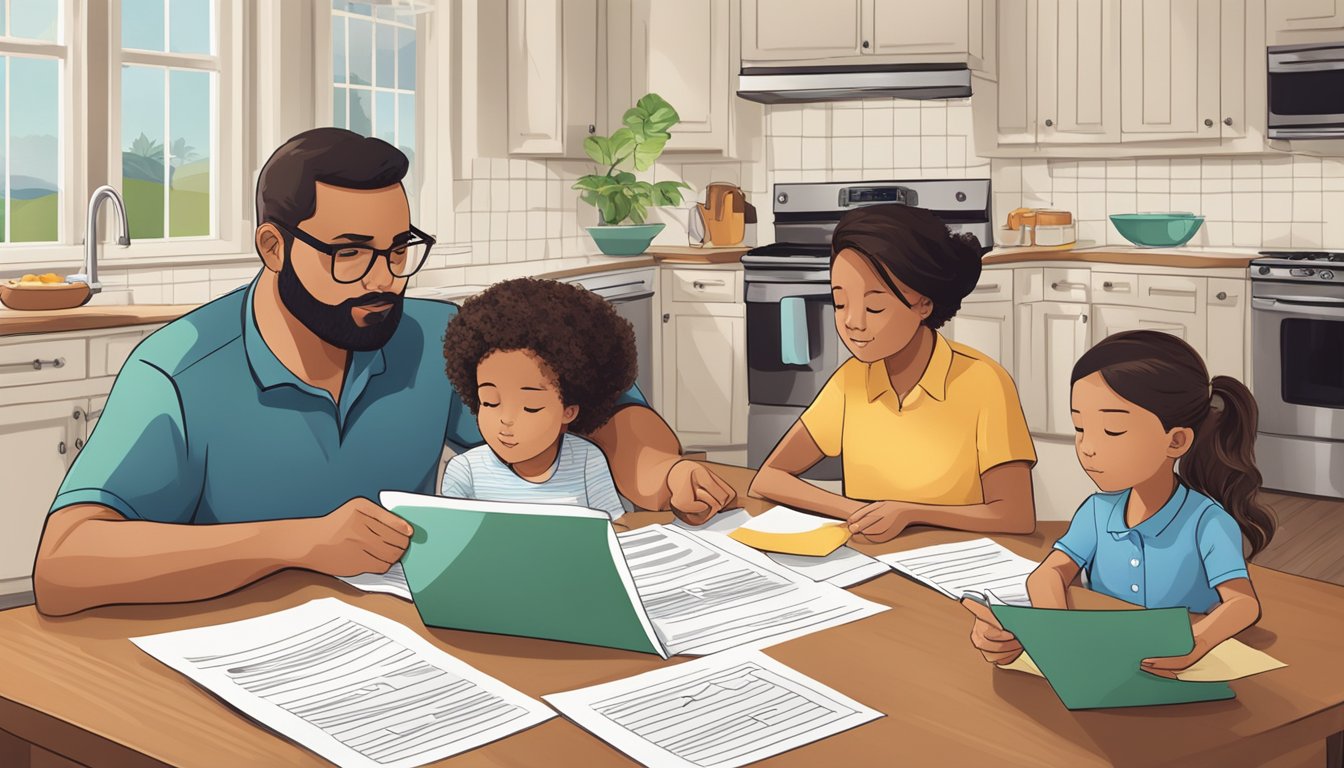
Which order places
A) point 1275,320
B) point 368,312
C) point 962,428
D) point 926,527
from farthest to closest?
point 1275,320 → point 962,428 → point 926,527 → point 368,312

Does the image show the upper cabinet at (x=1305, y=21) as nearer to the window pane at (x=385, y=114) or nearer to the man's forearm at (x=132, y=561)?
the window pane at (x=385, y=114)

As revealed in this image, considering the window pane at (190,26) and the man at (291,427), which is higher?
the window pane at (190,26)

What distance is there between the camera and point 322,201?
52.8 inches

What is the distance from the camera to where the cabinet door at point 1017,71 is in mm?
5117

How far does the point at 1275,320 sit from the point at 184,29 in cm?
398

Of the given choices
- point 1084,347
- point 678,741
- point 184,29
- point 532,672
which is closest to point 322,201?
point 532,672

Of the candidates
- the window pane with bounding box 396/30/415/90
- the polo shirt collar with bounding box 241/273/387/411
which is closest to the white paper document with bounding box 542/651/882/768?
the polo shirt collar with bounding box 241/273/387/411

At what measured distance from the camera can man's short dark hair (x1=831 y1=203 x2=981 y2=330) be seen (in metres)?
1.52

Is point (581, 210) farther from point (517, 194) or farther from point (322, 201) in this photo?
point (322, 201)

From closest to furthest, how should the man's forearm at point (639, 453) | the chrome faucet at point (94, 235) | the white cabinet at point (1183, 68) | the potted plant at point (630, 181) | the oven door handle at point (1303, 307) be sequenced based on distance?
the man's forearm at point (639, 453)
the chrome faucet at point (94, 235)
the oven door handle at point (1303, 307)
the white cabinet at point (1183, 68)
the potted plant at point (630, 181)

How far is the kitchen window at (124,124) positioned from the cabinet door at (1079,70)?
3160 millimetres

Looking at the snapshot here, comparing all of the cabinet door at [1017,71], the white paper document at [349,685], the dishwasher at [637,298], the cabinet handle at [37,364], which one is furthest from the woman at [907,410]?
the cabinet door at [1017,71]

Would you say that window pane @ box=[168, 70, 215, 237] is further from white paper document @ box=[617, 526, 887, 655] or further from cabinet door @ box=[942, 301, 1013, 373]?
white paper document @ box=[617, 526, 887, 655]

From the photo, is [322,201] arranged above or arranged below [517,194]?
below
